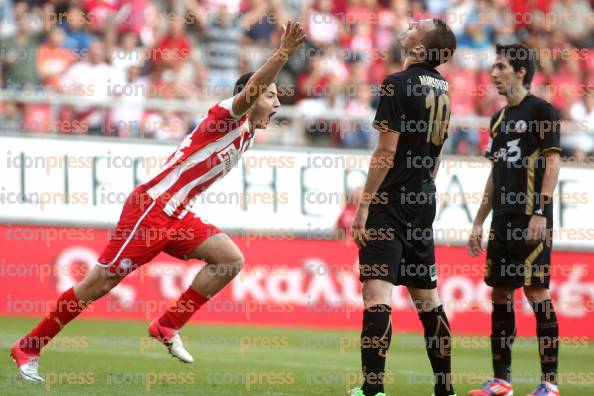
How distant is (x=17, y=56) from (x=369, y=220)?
1012 cm

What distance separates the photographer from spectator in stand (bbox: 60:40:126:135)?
16.0 m

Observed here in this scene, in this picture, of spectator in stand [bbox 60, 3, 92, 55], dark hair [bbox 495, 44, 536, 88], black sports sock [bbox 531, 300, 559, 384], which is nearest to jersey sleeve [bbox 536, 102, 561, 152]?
dark hair [bbox 495, 44, 536, 88]

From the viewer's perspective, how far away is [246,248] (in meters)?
15.7

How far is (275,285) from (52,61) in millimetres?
4715

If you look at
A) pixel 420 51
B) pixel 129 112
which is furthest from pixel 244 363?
pixel 129 112

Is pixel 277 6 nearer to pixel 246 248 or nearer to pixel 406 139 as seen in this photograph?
pixel 246 248

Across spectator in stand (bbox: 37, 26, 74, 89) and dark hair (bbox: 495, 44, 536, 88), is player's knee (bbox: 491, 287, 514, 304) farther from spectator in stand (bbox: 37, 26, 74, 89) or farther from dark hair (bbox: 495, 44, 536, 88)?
spectator in stand (bbox: 37, 26, 74, 89)

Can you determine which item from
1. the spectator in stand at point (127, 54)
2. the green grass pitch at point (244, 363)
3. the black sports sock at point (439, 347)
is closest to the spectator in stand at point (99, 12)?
the spectator in stand at point (127, 54)

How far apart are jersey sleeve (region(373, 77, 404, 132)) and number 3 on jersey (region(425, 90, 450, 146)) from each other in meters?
0.25

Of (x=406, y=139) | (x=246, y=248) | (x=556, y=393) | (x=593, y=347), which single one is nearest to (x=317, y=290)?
(x=246, y=248)

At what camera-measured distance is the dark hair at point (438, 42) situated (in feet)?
26.4

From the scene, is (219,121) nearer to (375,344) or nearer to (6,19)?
(375,344)

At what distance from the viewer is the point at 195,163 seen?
29.8ft

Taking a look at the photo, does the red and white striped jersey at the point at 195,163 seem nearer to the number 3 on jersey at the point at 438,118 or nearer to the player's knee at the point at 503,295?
the number 3 on jersey at the point at 438,118
